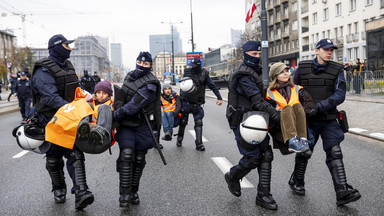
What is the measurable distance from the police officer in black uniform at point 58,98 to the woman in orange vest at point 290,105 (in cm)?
212

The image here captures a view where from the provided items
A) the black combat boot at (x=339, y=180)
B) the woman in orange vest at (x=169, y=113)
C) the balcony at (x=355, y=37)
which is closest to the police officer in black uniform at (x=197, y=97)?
the woman in orange vest at (x=169, y=113)

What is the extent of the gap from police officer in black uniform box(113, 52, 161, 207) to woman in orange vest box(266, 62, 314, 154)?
51.2 inches

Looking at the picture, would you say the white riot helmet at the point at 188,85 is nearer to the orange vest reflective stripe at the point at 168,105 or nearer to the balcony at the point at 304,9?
the orange vest reflective stripe at the point at 168,105

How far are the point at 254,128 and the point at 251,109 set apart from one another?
393mm

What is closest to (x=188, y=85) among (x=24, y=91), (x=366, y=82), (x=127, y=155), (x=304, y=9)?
(x=127, y=155)

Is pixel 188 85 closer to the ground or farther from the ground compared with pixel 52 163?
farther from the ground

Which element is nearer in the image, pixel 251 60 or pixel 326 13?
pixel 251 60

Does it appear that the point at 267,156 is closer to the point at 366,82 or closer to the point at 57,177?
the point at 57,177

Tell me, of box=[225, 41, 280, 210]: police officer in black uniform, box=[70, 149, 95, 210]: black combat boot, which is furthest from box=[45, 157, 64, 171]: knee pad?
box=[225, 41, 280, 210]: police officer in black uniform

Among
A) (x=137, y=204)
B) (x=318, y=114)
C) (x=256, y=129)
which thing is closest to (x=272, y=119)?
(x=256, y=129)

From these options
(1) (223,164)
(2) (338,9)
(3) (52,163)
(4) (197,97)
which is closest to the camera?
(3) (52,163)

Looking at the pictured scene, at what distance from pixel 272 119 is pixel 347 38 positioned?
4584cm

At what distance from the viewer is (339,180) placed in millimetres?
4137

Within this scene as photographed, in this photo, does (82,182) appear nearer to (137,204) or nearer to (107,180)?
(137,204)
